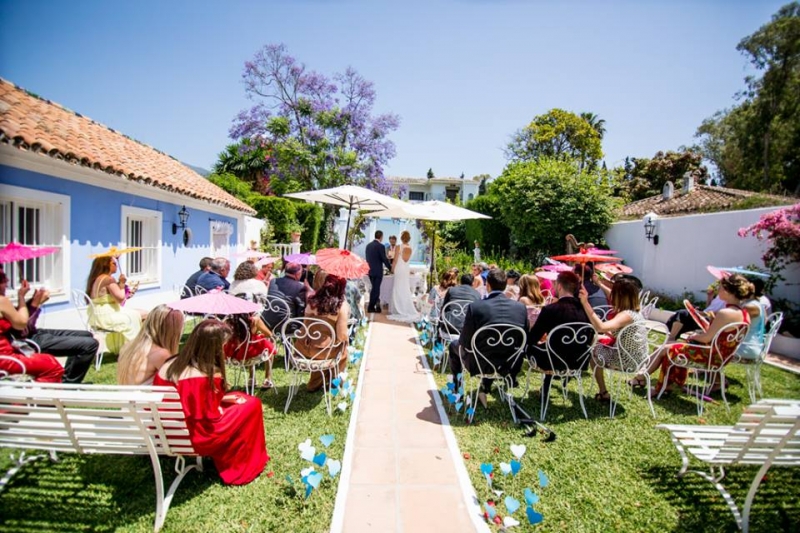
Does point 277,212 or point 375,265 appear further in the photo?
point 277,212

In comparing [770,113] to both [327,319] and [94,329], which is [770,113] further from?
[94,329]

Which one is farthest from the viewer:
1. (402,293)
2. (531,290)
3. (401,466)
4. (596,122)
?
(596,122)

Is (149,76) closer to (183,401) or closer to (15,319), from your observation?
(15,319)

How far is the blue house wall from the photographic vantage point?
576cm

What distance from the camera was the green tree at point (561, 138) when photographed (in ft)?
104

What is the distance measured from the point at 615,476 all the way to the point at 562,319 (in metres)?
1.49

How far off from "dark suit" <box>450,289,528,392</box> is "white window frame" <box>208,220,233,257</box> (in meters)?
10.3

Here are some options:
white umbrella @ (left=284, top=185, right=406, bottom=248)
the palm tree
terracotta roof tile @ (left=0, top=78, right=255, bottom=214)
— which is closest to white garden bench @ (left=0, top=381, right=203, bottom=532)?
terracotta roof tile @ (left=0, top=78, right=255, bottom=214)

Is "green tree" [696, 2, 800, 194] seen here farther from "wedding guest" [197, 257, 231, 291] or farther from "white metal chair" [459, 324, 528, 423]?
"wedding guest" [197, 257, 231, 291]

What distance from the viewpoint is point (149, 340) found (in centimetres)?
326

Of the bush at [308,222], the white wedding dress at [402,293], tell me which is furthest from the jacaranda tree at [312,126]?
the white wedding dress at [402,293]

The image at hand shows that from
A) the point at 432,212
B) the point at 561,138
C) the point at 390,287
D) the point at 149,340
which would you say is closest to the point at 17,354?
the point at 149,340

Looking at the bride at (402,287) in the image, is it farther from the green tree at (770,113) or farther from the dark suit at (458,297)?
the green tree at (770,113)

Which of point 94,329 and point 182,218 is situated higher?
point 182,218
